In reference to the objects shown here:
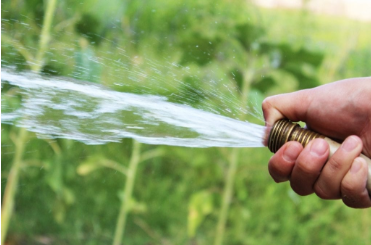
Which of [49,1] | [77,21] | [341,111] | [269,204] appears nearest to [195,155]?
[269,204]

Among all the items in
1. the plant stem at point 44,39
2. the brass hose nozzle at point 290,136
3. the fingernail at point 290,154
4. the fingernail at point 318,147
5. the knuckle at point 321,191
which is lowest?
the knuckle at point 321,191

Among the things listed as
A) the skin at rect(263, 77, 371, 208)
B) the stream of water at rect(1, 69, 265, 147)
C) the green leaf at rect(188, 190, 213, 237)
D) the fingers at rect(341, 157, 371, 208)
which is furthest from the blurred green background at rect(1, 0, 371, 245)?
the fingers at rect(341, 157, 371, 208)

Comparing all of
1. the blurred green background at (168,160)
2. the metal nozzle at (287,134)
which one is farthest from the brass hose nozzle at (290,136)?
the blurred green background at (168,160)

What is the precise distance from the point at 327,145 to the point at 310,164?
0.04 metres

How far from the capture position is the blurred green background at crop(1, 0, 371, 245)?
130cm

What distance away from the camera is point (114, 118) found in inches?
35.2

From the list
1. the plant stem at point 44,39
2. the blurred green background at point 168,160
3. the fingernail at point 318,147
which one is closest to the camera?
the fingernail at point 318,147

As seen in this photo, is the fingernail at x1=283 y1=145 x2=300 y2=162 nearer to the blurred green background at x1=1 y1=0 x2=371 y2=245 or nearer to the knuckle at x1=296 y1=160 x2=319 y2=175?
the knuckle at x1=296 y1=160 x2=319 y2=175

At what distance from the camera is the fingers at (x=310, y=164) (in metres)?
0.71

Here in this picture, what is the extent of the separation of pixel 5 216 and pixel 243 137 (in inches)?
28.3

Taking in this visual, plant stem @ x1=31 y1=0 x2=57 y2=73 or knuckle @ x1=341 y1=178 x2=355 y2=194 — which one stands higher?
plant stem @ x1=31 y1=0 x2=57 y2=73

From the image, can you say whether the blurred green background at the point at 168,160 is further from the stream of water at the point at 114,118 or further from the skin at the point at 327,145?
the skin at the point at 327,145

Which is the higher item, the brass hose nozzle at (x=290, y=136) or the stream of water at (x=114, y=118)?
the stream of water at (x=114, y=118)

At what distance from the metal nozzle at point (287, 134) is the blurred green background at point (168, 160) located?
0.50 m
